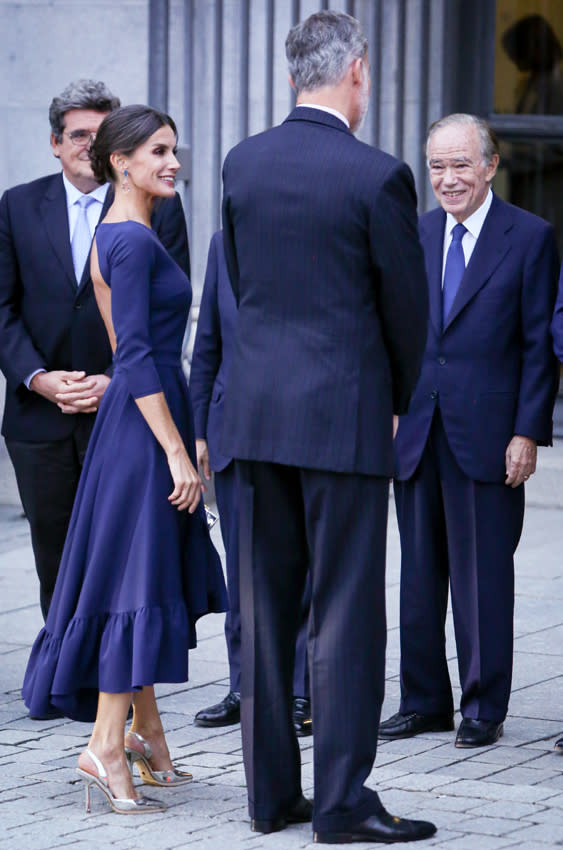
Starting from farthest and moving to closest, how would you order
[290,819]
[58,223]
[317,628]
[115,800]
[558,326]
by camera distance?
[58,223] < [558,326] < [115,800] < [290,819] < [317,628]

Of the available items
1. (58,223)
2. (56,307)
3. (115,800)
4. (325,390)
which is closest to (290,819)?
(115,800)

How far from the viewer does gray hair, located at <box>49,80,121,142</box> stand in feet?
18.4

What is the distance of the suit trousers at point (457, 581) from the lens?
5211 millimetres

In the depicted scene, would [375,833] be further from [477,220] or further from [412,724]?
[477,220]

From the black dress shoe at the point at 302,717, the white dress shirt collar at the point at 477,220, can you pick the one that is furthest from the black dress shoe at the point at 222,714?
the white dress shirt collar at the point at 477,220

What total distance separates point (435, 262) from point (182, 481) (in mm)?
1294

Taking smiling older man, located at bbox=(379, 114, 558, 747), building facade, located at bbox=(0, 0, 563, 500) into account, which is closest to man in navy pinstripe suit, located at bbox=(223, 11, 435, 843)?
smiling older man, located at bbox=(379, 114, 558, 747)

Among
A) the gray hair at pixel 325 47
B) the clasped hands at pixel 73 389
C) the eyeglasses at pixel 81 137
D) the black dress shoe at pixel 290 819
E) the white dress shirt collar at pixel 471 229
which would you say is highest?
the gray hair at pixel 325 47

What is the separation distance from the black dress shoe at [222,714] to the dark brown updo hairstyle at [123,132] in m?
1.81

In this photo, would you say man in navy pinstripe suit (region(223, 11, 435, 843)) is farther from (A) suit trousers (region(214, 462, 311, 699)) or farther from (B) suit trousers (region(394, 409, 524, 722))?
(A) suit trousers (region(214, 462, 311, 699))

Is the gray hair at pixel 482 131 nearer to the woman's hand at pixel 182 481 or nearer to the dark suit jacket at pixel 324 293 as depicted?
the dark suit jacket at pixel 324 293

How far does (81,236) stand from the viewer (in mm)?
5789

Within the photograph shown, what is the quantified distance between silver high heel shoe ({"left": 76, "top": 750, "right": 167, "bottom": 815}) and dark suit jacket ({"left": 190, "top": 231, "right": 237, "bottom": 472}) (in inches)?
50.9

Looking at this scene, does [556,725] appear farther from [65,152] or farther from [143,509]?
[65,152]
